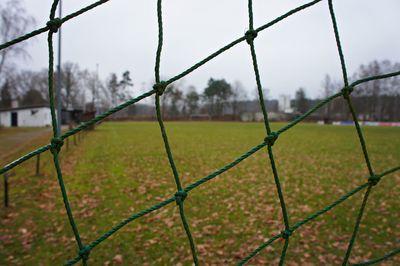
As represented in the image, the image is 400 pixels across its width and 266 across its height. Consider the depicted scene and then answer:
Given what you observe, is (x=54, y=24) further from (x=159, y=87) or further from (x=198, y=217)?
(x=198, y=217)

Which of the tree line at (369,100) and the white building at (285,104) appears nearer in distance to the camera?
the tree line at (369,100)

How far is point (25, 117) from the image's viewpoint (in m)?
39.7

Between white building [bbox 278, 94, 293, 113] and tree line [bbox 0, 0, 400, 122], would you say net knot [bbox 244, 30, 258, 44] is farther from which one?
white building [bbox 278, 94, 293, 113]

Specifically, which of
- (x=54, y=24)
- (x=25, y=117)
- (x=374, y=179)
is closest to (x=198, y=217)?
(x=374, y=179)

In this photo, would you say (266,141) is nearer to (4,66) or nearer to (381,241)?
(381,241)

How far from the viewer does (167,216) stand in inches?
187

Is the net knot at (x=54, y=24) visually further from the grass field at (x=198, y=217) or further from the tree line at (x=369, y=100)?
the tree line at (x=369, y=100)

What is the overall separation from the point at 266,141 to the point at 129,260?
2844 mm

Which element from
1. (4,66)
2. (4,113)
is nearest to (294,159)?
(4,66)

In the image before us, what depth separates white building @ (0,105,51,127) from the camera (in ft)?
130

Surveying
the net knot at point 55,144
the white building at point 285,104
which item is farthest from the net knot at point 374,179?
the white building at point 285,104

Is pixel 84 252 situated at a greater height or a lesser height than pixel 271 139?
lesser

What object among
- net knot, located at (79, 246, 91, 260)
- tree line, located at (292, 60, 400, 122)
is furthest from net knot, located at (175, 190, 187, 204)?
tree line, located at (292, 60, 400, 122)

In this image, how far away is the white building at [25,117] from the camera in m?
39.6
